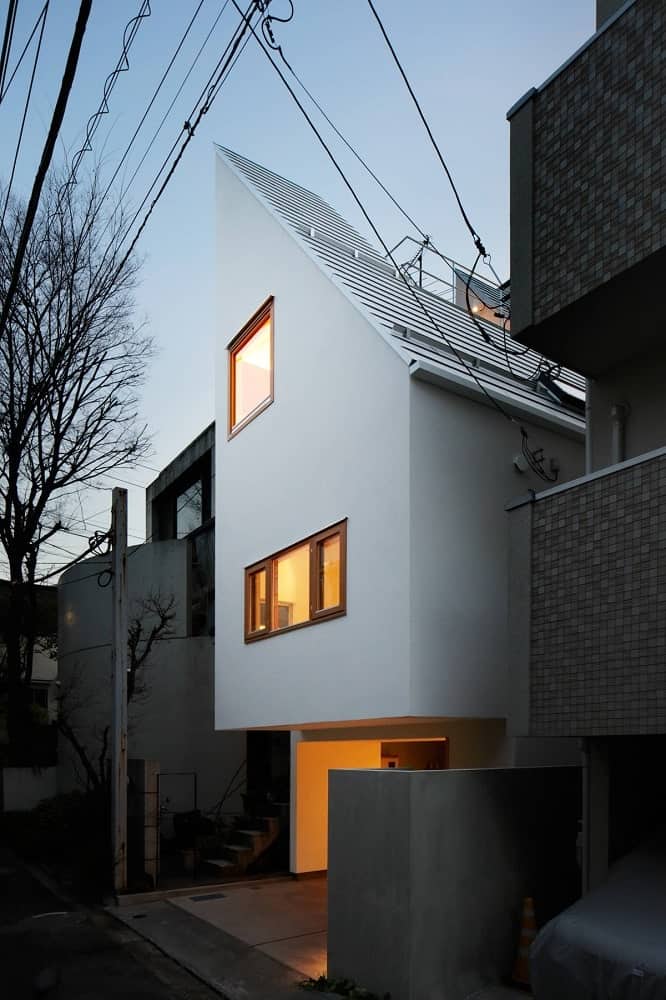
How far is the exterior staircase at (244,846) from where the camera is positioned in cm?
1519

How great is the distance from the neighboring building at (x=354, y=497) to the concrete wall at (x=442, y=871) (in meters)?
1.19

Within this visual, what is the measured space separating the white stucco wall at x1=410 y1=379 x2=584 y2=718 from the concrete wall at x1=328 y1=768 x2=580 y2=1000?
3.88 ft

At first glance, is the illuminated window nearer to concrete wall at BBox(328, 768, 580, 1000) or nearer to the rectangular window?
the rectangular window

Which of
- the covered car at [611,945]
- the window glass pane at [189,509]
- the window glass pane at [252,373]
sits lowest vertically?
the covered car at [611,945]

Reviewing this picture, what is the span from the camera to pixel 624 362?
844 cm

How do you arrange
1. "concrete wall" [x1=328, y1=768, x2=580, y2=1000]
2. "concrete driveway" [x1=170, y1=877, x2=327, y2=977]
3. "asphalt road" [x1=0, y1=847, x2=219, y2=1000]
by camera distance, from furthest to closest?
"concrete driveway" [x1=170, y1=877, x2=327, y2=977] → "asphalt road" [x1=0, y1=847, x2=219, y2=1000] → "concrete wall" [x1=328, y1=768, x2=580, y2=1000]

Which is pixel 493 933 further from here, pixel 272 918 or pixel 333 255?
pixel 333 255

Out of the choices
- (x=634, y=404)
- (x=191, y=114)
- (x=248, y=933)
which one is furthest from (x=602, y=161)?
(x=248, y=933)

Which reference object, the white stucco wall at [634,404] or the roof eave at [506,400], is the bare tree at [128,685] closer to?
the roof eave at [506,400]

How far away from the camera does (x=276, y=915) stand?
12.1m

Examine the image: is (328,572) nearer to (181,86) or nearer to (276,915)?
(276,915)

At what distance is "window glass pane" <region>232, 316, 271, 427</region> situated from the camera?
13.7 metres

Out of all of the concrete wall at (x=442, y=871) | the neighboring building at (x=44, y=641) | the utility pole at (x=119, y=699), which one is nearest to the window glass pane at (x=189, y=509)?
the neighboring building at (x=44, y=641)

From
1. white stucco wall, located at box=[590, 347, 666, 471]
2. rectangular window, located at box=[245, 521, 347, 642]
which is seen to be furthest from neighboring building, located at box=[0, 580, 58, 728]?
white stucco wall, located at box=[590, 347, 666, 471]
